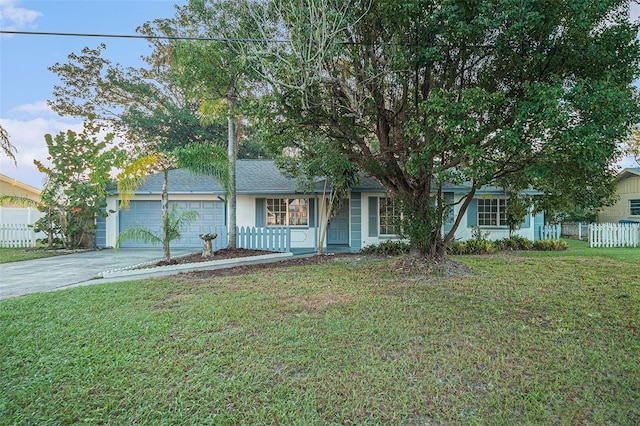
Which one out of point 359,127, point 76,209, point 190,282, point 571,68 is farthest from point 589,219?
point 76,209

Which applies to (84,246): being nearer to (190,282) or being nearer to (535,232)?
(190,282)

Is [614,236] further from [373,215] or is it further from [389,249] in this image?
[373,215]

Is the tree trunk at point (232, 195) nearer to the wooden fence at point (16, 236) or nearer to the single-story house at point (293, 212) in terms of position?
the single-story house at point (293, 212)

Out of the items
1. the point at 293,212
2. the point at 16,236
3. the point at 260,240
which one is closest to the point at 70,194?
the point at 16,236

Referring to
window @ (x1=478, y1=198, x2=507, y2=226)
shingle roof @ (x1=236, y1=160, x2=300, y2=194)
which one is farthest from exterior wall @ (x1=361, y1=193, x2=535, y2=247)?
shingle roof @ (x1=236, y1=160, x2=300, y2=194)

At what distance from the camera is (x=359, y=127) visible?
7.72 metres

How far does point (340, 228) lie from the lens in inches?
534

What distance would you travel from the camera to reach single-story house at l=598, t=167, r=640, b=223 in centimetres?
1780

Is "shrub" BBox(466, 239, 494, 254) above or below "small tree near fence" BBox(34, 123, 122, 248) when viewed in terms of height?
below

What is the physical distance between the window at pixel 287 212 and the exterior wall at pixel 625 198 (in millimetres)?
16216

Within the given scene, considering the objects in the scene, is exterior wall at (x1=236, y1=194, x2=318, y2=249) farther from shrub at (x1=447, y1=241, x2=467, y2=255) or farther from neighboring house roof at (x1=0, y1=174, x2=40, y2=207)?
neighboring house roof at (x1=0, y1=174, x2=40, y2=207)

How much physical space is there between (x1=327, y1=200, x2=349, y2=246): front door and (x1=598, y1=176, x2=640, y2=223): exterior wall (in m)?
14.5

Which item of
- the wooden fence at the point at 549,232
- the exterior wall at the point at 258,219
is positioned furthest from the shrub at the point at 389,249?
the wooden fence at the point at 549,232

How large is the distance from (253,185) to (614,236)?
49.7 feet
